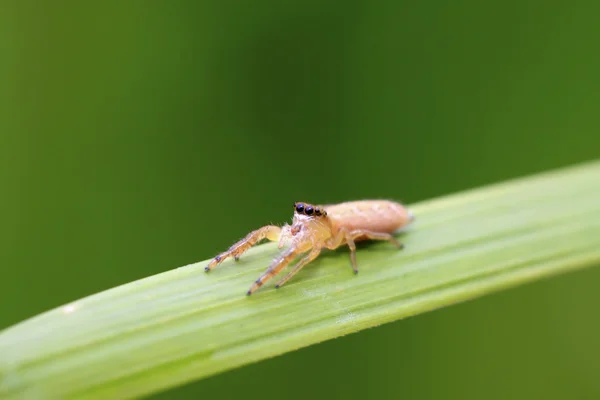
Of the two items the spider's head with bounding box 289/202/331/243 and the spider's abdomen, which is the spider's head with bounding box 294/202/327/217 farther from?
the spider's abdomen

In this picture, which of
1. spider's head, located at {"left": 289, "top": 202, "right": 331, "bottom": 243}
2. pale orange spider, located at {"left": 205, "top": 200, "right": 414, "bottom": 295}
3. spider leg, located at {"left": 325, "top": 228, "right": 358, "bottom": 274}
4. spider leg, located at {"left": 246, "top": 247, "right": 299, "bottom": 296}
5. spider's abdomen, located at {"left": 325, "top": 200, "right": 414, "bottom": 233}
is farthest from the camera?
spider's abdomen, located at {"left": 325, "top": 200, "right": 414, "bottom": 233}

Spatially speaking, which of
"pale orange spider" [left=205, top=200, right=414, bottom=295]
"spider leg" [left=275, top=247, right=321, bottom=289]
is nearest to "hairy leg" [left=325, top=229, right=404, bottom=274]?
"pale orange spider" [left=205, top=200, right=414, bottom=295]

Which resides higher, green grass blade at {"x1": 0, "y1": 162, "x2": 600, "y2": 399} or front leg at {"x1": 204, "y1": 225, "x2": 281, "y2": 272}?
front leg at {"x1": 204, "y1": 225, "x2": 281, "y2": 272}

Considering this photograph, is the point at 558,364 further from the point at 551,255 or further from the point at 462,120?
the point at 462,120

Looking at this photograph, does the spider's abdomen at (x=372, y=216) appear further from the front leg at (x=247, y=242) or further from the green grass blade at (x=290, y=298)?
the front leg at (x=247, y=242)

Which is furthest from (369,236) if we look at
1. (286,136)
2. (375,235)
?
(286,136)

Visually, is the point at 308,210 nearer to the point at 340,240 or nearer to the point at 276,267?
the point at 340,240
